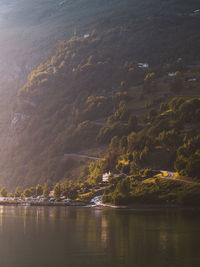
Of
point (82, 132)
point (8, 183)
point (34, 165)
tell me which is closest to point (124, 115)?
point (82, 132)

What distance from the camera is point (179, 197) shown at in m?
94.4

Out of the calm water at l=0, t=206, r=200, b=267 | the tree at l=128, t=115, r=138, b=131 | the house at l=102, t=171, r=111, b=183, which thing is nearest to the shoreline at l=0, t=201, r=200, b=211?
the house at l=102, t=171, r=111, b=183

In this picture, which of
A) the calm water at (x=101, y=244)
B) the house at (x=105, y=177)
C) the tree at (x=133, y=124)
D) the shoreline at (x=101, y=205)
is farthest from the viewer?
the tree at (x=133, y=124)

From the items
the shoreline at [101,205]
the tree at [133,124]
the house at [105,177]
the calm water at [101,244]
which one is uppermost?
the tree at [133,124]

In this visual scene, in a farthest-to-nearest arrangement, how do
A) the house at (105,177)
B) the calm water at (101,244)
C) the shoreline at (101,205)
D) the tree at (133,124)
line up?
the tree at (133,124)
the house at (105,177)
the shoreline at (101,205)
the calm water at (101,244)

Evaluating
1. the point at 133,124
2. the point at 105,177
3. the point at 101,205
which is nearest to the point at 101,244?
the point at 101,205

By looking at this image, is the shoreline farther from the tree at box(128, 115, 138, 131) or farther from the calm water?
the tree at box(128, 115, 138, 131)

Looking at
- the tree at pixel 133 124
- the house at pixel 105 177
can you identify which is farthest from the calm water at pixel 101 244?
the tree at pixel 133 124

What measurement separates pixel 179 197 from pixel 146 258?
194ft

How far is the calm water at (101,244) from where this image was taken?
3612cm

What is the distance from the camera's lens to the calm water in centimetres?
3612

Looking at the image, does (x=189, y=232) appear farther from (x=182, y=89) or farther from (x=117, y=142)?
(x=182, y=89)

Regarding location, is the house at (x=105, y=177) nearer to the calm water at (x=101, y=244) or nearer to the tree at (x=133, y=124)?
the tree at (x=133, y=124)

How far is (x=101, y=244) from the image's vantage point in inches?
1773
